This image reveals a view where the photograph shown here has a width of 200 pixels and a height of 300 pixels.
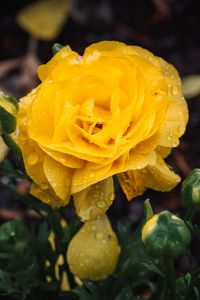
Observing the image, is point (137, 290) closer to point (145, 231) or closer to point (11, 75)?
point (145, 231)

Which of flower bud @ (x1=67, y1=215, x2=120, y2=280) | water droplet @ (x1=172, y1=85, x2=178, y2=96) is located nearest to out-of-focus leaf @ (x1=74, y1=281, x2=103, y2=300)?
flower bud @ (x1=67, y1=215, x2=120, y2=280)

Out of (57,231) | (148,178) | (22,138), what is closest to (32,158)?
(22,138)

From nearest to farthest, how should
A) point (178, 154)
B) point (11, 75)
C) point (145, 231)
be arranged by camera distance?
point (145, 231), point (178, 154), point (11, 75)

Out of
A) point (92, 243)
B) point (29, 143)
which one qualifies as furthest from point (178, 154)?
point (29, 143)

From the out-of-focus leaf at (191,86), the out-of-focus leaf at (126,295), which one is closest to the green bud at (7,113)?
the out-of-focus leaf at (126,295)

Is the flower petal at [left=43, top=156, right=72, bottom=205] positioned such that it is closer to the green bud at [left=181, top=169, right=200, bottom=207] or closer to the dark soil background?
the green bud at [left=181, top=169, right=200, bottom=207]
